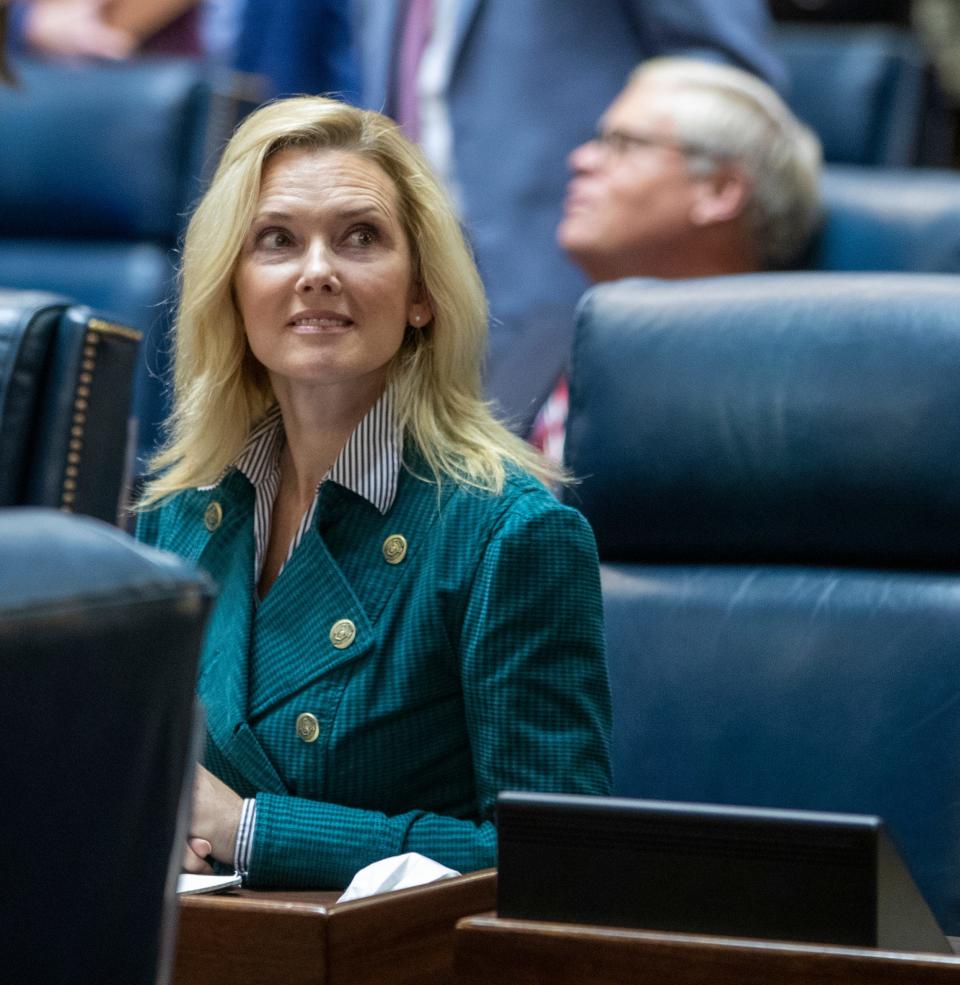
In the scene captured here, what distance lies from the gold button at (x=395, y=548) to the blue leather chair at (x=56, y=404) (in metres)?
0.54

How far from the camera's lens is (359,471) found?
4.52 feet

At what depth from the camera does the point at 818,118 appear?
10.5 feet

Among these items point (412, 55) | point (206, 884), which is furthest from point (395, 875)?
point (412, 55)

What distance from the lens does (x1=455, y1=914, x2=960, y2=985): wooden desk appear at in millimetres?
860

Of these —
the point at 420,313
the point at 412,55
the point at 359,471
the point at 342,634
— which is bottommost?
the point at 342,634

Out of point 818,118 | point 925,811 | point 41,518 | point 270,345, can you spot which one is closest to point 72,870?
point 41,518

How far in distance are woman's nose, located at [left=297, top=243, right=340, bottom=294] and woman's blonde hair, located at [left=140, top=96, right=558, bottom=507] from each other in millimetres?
59

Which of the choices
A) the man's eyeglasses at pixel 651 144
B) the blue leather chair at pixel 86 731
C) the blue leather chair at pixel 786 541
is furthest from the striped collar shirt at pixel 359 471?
the man's eyeglasses at pixel 651 144

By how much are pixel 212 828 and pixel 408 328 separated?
1.46 feet

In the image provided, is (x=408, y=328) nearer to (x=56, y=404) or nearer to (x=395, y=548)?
(x=395, y=548)

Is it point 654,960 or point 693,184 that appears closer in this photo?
point 654,960

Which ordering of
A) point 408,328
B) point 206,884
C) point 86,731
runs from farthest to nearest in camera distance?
point 408,328 → point 206,884 → point 86,731

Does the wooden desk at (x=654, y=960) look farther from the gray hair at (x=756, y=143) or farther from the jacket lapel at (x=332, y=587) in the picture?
the gray hair at (x=756, y=143)

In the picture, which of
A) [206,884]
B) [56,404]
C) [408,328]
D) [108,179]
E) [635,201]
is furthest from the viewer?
[108,179]
